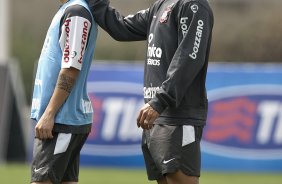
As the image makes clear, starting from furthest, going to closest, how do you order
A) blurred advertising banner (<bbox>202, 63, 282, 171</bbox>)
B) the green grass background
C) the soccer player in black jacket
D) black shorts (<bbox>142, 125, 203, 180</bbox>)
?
blurred advertising banner (<bbox>202, 63, 282, 171</bbox>), the green grass background, black shorts (<bbox>142, 125, 203, 180</bbox>), the soccer player in black jacket

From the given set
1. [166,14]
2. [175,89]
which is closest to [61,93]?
[175,89]

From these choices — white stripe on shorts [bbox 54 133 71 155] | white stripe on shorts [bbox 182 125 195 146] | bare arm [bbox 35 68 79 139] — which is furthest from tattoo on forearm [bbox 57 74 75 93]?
white stripe on shorts [bbox 182 125 195 146]

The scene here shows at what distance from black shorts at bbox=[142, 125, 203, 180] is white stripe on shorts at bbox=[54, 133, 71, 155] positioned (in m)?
0.58

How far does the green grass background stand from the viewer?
12.3m

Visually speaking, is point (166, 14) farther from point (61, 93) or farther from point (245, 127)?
point (245, 127)

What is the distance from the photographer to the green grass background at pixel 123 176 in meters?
12.3

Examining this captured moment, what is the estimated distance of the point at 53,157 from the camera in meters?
6.45

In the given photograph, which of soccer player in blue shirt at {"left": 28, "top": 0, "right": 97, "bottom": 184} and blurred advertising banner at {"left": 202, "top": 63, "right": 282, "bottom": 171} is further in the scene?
blurred advertising banner at {"left": 202, "top": 63, "right": 282, "bottom": 171}

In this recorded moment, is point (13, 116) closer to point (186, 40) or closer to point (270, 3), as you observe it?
point (186, 40)

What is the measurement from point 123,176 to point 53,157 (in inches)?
262

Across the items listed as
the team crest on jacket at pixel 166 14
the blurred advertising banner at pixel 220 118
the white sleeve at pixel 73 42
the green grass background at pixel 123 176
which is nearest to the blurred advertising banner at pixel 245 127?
the blurred advertising banner at pixel 220 118

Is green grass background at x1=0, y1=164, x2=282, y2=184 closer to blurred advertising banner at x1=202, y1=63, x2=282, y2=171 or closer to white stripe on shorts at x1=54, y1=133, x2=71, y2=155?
blurred advertising banner at x1=202, y1=63, x2=282, y2=171

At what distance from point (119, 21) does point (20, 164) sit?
26.4ft

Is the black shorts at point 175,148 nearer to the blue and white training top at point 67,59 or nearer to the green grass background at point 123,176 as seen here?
the blue and white training top at point 67,59
